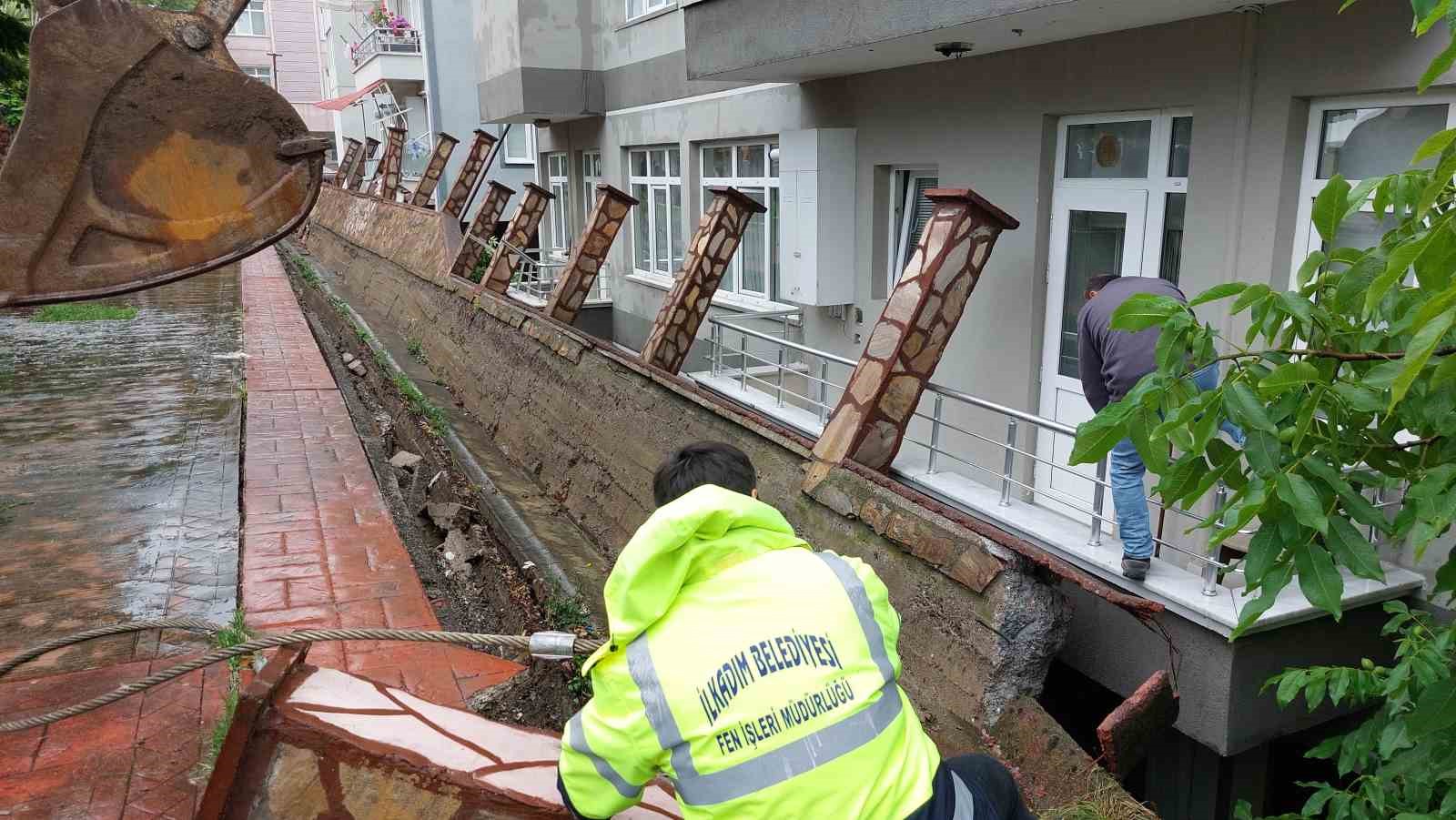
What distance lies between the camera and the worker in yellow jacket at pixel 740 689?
5.82 feet

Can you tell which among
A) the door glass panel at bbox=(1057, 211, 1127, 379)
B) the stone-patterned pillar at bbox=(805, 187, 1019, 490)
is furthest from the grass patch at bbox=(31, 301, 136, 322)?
the door glass panel at bbox=(1057, 211, 1127, 379)

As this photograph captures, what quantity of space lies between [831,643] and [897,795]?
321mm

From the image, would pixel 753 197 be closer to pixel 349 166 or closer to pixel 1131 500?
pixel 1131 500

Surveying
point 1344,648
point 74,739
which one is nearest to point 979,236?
point 1344,648

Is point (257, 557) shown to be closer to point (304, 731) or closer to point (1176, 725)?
point (304, 731)

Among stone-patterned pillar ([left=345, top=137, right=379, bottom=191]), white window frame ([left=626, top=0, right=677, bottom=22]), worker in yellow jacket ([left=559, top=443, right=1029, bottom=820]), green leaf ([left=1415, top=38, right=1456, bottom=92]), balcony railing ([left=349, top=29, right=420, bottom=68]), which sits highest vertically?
balcony railing ([left=349, top=29, right=420, bottom=68])

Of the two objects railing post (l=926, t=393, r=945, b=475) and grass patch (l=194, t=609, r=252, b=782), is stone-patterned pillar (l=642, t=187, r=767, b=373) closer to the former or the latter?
railing post (l=926, t=393, r=945, b=475)

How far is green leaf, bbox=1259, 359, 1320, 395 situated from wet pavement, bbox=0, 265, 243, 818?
3.25 meters

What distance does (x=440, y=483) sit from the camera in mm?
7988

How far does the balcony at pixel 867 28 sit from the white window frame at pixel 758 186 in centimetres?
182

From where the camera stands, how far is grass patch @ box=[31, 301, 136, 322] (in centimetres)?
1266

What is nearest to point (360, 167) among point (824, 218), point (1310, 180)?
point (824, 218)

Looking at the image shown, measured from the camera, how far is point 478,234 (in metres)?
13.5

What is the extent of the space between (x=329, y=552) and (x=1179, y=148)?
5588 mm
